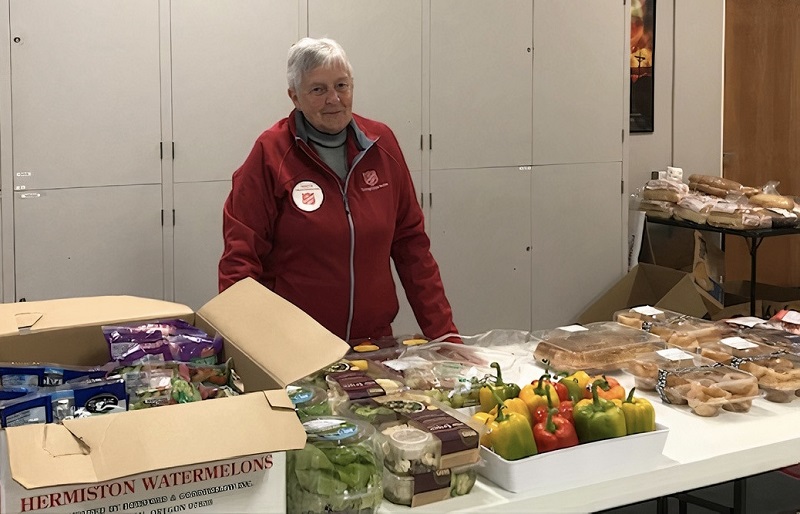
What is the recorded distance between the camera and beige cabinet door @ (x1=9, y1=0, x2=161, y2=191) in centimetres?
365

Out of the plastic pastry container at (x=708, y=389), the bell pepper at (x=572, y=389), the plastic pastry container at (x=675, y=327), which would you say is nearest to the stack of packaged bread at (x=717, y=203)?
the plastic pastry container at (x=675, y=327)

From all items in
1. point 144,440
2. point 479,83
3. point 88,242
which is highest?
point 479,83

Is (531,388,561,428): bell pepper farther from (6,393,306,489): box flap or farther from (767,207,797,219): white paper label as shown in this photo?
(767,207,797,219): white paper label

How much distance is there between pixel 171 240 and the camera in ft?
13.1

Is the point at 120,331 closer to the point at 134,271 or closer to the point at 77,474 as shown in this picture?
the point at 77,474

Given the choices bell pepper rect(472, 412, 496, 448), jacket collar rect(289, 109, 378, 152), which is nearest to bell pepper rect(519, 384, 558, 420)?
bell pepper rect(472, 412, 496, 448)

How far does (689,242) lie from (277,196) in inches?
140

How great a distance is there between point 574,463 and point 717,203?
3732 mm

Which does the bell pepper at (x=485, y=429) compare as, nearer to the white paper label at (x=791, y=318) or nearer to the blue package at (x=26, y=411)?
the blue package at (x=26, y=411)

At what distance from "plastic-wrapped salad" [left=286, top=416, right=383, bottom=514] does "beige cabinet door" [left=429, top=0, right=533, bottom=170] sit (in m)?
A: 3.09

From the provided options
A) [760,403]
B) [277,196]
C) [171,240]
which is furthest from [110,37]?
[760,403]

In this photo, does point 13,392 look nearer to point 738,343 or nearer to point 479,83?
point 738,343

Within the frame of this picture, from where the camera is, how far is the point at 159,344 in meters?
1.87

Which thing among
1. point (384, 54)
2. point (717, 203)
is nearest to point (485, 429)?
point (384, 54)
